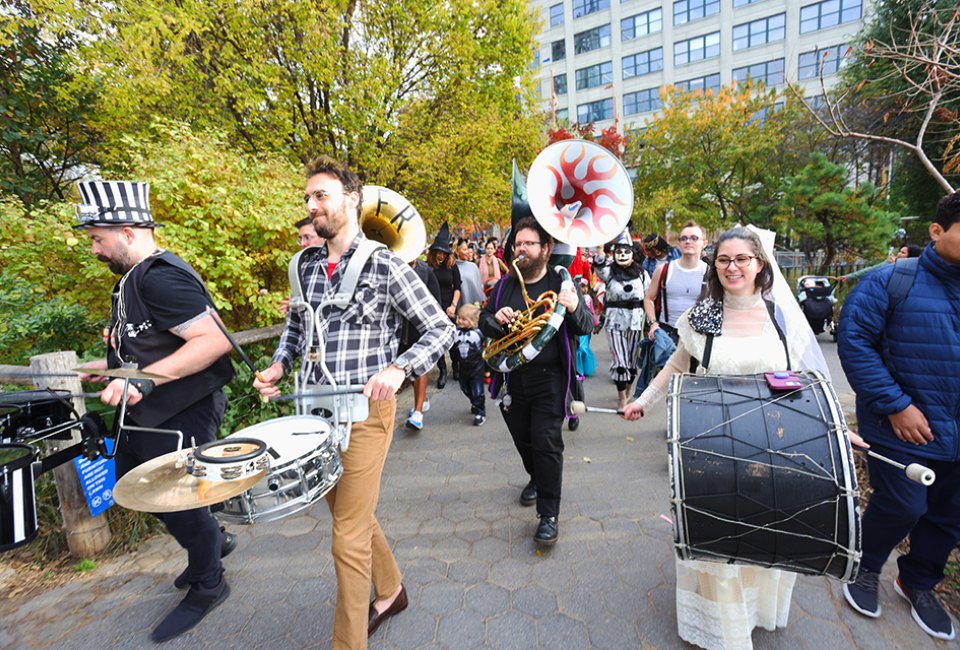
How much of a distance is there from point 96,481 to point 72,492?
367 mm

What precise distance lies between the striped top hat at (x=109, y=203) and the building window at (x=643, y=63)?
3910cm

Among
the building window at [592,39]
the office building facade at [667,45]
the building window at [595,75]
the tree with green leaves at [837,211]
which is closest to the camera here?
the tree with green leaves at [837,211]

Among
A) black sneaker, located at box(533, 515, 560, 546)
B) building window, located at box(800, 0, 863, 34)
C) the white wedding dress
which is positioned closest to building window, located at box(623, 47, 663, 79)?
building window, located at box(800, 0, 863, 34)

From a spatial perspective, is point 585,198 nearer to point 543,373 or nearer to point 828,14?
point 543,373

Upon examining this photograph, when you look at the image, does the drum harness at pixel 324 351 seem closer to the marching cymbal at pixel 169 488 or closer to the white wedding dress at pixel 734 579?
the marching cymbal at pixel 169 488

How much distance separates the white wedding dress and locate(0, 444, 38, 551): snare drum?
2364 mm

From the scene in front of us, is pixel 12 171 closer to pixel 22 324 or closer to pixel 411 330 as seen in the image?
pixel 22 324

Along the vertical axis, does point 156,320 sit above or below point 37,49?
below

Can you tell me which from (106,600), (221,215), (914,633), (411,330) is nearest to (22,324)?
(221,215)

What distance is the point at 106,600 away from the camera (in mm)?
2496

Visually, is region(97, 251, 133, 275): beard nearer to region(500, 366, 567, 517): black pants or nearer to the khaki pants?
the khaki pants

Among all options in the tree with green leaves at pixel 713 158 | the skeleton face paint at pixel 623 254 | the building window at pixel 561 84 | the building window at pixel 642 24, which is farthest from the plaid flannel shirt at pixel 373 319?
the building window at pixel 561 84

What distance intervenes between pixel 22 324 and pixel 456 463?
3264 millimetres

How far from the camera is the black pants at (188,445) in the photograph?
83.4 inches
